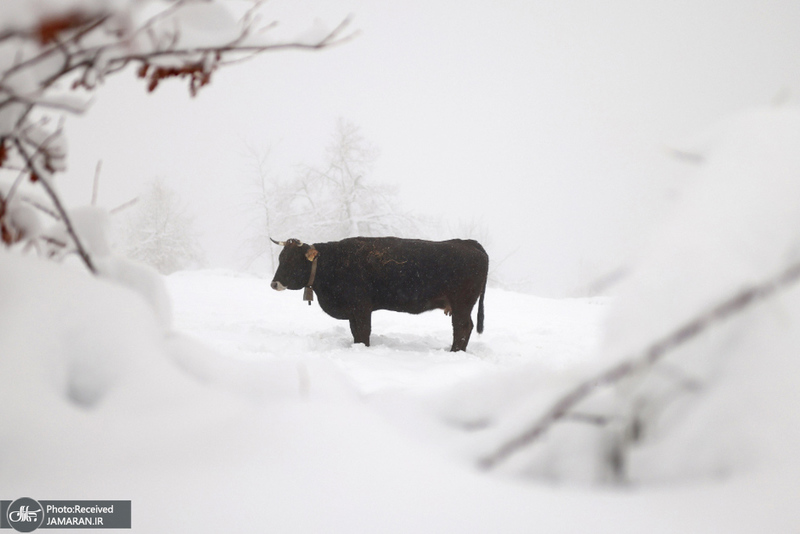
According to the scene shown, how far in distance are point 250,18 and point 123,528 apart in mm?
1096

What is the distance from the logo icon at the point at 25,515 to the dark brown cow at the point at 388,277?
4.63 m

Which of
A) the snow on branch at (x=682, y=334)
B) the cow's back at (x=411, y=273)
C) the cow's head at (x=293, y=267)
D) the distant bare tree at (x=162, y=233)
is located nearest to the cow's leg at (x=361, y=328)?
the cow's back at (x=411, y=273)

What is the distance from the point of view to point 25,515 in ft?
2.10

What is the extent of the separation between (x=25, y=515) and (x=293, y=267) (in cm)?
488

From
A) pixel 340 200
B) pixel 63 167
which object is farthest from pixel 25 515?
pixel 340 200

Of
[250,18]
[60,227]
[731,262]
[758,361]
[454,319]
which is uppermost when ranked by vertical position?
[250,18]

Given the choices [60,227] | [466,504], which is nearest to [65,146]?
[60,227]

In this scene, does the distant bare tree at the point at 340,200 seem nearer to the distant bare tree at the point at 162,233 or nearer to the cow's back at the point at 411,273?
the distant bare tree at the point at 162,233

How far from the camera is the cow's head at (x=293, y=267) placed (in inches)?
213

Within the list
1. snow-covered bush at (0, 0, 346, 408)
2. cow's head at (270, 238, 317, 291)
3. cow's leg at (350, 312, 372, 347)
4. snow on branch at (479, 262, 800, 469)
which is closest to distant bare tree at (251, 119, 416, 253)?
cow's head at (270, 238, 317, 291)

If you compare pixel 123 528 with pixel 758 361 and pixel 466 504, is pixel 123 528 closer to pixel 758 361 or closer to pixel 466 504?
pixel 466 504

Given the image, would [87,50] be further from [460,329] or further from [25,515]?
[460,329]

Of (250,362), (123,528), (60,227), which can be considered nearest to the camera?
(123,528)

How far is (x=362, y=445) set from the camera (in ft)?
2.92
